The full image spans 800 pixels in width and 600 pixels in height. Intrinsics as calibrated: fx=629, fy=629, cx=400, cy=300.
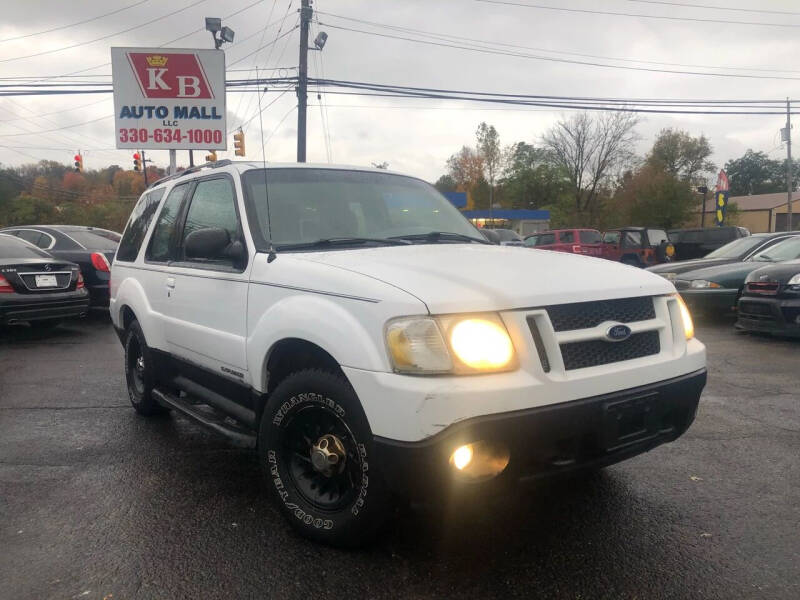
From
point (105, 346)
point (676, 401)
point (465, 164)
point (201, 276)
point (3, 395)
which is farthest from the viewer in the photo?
point (465, 164)

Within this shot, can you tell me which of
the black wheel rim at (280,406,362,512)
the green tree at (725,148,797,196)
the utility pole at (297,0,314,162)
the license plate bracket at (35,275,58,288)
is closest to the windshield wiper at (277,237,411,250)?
the black wheel rim at (280,406,362,512)

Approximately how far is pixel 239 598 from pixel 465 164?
71.3 metres

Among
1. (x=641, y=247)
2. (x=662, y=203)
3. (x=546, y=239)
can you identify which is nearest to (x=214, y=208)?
(x=641, y=247)

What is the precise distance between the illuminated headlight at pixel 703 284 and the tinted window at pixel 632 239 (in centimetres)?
1046

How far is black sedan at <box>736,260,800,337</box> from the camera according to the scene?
774 cm

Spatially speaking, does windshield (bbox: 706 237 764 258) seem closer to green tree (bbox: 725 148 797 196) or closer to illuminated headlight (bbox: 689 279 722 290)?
illuminated headlight (bbox: 689 279 722 290)

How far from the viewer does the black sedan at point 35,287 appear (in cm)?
852

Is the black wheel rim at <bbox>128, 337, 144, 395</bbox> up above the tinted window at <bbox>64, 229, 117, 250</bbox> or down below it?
below

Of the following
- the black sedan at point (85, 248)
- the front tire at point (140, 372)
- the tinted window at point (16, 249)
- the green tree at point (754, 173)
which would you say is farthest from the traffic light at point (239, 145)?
the green tree at point (754, 173)

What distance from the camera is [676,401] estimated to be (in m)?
2.88

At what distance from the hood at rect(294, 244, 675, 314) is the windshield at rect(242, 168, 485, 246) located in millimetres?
361

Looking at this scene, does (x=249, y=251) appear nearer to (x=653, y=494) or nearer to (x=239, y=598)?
(x=239, y=598)

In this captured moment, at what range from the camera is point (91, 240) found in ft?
37.4

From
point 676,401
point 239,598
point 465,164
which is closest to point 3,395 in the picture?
point 239,598
